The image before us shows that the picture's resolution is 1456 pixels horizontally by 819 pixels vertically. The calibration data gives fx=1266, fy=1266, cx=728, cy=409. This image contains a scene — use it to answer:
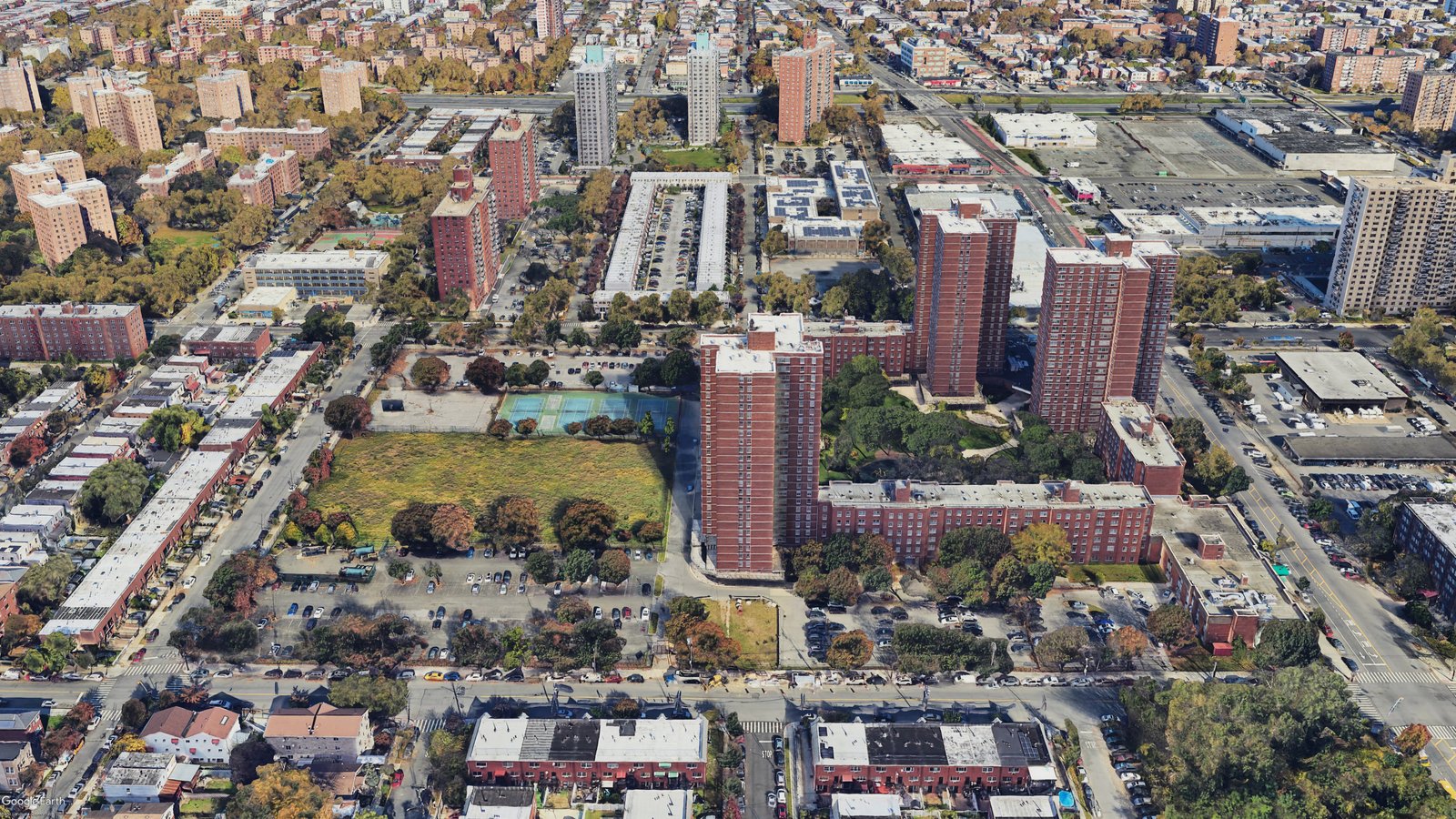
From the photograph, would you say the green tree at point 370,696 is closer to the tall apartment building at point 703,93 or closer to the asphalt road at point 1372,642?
the asphalt road at point 1372,642

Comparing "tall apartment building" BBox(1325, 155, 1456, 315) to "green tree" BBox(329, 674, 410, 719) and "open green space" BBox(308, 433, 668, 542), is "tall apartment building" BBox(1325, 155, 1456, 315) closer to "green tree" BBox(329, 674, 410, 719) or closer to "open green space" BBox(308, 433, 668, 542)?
"open green space" BBox(308, 433, 668, 542)

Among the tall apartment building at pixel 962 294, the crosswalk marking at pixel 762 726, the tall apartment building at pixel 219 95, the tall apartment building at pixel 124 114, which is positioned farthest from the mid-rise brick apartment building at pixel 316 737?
the tall apartment building at pixel 219 95

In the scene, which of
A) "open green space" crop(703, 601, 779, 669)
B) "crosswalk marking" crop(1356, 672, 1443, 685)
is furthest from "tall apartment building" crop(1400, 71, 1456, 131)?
"open green space" crop(703, 601, 779, 669)

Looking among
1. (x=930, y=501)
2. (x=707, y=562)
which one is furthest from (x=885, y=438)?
(x=707, y=562)

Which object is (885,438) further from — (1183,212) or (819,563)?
(1183,212)

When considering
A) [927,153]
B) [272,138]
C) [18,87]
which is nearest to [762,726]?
[927,153]

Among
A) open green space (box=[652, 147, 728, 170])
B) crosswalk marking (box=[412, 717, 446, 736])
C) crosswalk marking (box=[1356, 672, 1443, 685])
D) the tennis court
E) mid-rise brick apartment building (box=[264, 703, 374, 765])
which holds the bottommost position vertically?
crosswalk marking (box=[1356, 672, 1443, 685])
